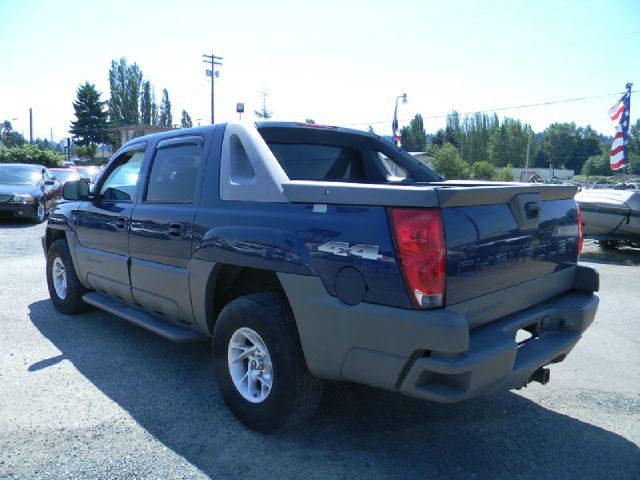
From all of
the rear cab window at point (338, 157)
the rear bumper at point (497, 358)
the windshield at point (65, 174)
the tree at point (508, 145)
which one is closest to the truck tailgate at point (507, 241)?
the rear bumper at point (497, 358)

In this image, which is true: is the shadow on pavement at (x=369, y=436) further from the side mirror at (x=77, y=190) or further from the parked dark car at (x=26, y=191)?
the parked dark car at (x=26, y=191)

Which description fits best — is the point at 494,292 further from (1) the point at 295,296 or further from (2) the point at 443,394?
(1) the point at 295,296

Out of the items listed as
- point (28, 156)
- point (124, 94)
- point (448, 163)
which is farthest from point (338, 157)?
point (124, 94)

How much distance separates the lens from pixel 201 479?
102 inches

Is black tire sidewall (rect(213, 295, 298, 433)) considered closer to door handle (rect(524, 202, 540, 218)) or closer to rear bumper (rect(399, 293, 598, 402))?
rear bumper (rect(399, 293, 598, 402))

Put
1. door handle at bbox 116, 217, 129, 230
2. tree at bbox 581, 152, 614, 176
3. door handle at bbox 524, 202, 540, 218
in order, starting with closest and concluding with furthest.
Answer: door handle at bbox 524, 202, 540, 218, door handle at bbox 116, 217, 129, 230, tree at bbox 581, 152, 614, 176

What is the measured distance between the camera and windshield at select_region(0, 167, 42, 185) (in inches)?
549

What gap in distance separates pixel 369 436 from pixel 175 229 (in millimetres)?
1958

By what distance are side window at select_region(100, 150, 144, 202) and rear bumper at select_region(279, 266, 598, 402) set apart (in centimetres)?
237

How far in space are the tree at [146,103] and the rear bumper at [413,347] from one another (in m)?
80.0

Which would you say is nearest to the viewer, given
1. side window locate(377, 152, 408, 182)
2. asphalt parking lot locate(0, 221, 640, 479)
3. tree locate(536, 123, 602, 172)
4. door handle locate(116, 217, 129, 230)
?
asphalt parking lot locate(0, 221, 640, 479)

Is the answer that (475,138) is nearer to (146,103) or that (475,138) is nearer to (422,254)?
(146,103)

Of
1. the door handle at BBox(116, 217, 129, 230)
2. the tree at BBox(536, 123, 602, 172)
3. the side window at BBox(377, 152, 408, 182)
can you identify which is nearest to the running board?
the door handle at BBox(116, 217, 129, 230)

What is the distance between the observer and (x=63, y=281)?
18.1ft
